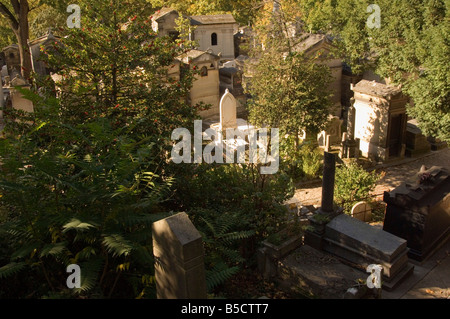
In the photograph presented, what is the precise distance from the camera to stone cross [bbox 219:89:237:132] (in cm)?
1905

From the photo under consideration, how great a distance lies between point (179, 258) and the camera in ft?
15.4

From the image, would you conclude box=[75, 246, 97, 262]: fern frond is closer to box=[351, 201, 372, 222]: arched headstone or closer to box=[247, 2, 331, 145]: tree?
box=[351, 201, 372, 222]: arched headstone

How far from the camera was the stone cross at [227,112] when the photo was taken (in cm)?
1905

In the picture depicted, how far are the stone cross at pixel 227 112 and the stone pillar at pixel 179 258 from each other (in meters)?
Result: 14.5

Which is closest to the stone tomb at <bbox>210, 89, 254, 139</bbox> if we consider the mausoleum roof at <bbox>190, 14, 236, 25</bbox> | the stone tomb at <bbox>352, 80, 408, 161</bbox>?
the stone tomb at <bbox>352, 80, 408, 161</bbox>

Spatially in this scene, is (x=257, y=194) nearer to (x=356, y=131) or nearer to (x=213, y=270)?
(x=213, y=270)

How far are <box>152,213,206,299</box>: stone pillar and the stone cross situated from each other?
47.7ft

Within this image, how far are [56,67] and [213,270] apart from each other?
21.2 feet

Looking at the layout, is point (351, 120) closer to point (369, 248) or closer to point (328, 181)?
point (328, 181)

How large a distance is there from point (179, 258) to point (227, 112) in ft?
49.2

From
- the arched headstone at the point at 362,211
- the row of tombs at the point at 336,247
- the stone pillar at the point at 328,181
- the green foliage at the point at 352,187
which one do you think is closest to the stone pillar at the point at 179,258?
the row of tombs at the point at 336,247

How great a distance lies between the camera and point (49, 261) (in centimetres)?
589
